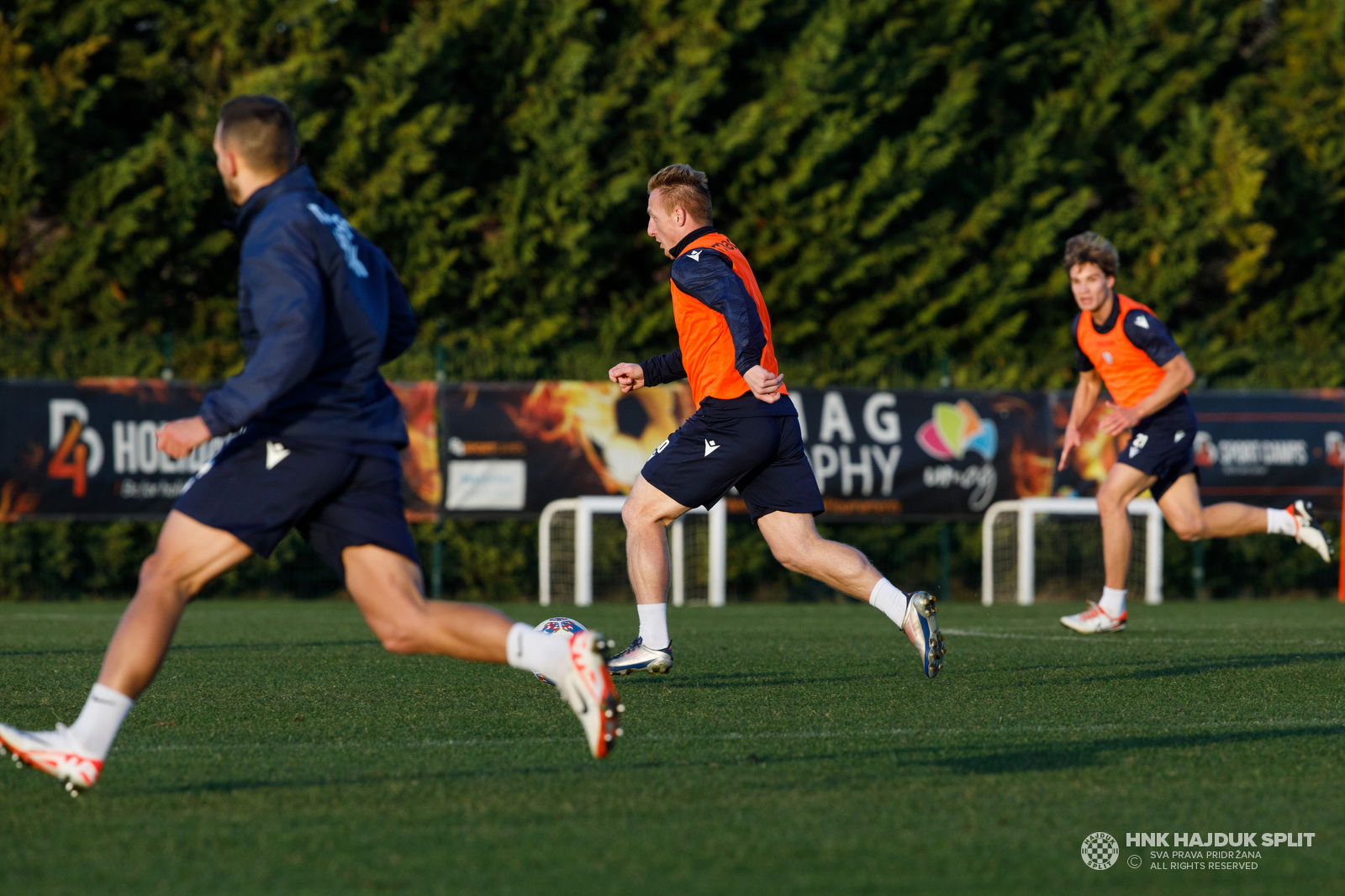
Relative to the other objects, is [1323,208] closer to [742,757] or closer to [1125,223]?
[1125,223]

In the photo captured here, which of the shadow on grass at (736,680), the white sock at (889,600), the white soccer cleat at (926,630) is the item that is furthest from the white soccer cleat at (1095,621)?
the white soccer cleat at (926,630)

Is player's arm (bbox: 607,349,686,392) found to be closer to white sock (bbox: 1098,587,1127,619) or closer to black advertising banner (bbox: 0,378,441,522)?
white sock (bbox: 1098,587,1127,619)

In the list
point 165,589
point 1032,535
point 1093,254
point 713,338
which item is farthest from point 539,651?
point 1032,535

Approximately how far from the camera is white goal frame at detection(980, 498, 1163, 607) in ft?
49.1

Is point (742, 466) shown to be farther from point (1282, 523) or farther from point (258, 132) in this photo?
point (1282, 523)

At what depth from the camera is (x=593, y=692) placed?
4.05 m

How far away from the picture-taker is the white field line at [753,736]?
493 centimetres

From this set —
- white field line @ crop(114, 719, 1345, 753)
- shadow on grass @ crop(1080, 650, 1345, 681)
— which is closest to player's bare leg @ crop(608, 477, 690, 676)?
white field line @ crop(114, 719, 1345, 753)

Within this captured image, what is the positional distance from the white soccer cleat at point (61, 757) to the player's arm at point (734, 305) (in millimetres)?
2906

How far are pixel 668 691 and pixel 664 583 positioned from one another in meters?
0.65

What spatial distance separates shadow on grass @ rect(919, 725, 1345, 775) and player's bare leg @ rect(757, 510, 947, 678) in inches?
48.0

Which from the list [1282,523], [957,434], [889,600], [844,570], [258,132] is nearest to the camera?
[258,132]

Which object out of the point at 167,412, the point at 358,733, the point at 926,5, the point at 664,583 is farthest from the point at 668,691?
the point at 926,5

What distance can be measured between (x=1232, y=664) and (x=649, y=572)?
2927mm
